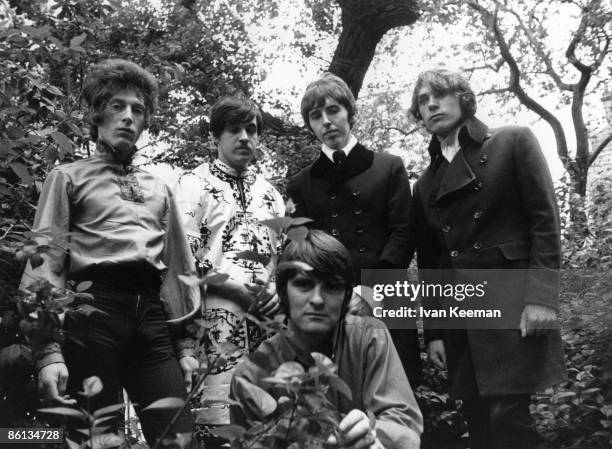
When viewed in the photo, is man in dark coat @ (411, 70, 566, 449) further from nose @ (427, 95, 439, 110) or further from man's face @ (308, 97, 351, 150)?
man's face @ (308, 97, 351, 150)

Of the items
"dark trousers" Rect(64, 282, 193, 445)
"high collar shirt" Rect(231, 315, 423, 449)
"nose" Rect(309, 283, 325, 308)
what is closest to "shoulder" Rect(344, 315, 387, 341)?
"high collar shirt" Rect(231, 315, 423, 449)

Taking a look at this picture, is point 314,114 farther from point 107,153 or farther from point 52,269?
point 52,269

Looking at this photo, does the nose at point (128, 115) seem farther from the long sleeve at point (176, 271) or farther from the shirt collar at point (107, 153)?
the long sleeve at point (176, 271)

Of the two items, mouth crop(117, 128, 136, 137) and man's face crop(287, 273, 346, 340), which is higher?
mouth crop(117, 128, 136, 137)

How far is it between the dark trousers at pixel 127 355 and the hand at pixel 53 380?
0.38ft

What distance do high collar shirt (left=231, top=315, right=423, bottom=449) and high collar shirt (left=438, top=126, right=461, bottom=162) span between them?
1.22 m

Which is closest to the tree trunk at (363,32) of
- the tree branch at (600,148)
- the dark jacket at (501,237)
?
the dark jacket at (501,237)

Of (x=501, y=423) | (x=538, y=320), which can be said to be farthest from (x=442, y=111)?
(x=501, y=423)

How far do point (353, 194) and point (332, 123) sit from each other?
0.35 m

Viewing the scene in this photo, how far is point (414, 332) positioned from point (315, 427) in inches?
70.9

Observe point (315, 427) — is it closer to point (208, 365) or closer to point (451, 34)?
point (208, 365)

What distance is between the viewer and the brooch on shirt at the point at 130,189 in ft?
8.56

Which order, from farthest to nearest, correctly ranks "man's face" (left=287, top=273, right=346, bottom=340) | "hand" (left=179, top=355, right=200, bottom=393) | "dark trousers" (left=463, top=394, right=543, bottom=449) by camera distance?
"dark trousers" (left=463, top=394, right=543, bottom=449) < "hand" (left=179, top=355, right=200, bottom=393) < "man's face" (left=287, top=273, right=346, bottom=340)

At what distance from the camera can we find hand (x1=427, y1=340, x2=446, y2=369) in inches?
122
